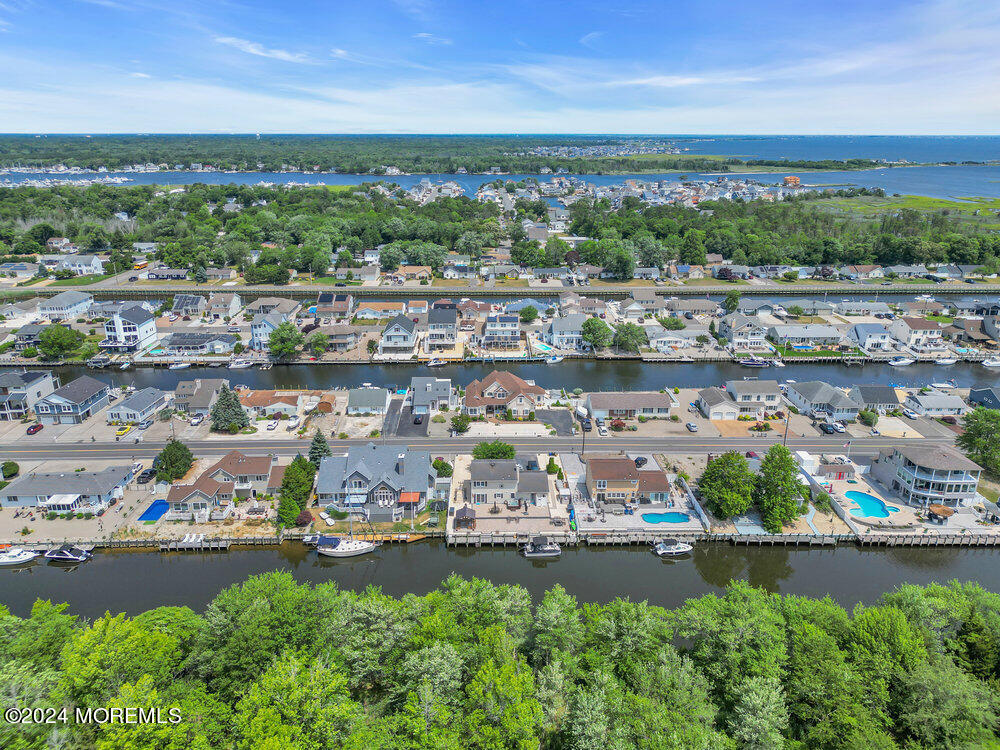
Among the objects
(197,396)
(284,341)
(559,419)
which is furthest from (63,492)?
(559,419)

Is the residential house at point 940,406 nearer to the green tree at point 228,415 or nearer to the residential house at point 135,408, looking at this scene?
the green tree at point 228,415

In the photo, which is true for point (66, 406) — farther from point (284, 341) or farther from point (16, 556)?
point (284, 341)

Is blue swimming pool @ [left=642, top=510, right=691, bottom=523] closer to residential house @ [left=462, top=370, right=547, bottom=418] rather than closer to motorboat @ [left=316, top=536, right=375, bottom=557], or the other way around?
residential house @ [left=462, top=370, right=547, bottom=418]

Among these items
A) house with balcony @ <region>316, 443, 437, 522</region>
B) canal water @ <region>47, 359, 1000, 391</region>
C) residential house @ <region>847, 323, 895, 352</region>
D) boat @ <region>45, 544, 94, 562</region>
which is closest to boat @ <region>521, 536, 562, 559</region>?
house with balcony @ <region>316, 443, 437, 522</region>

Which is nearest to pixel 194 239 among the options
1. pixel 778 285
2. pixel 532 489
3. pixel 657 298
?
pixel 657 298

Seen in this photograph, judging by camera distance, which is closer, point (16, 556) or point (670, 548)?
point (16, 556)

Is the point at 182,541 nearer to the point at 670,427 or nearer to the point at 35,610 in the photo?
the point at 35,610

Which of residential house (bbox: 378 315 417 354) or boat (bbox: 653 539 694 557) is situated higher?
residential house (bbox: 378 315 417 354)
